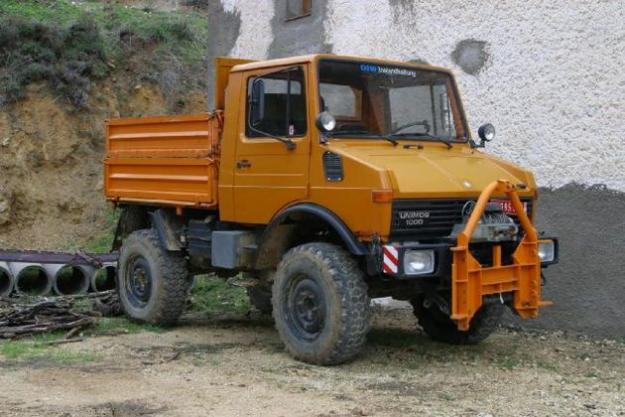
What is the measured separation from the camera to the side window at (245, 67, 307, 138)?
741 cm

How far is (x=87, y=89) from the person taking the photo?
52.7ft

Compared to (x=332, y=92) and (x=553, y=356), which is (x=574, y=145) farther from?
(x=332, y=92)

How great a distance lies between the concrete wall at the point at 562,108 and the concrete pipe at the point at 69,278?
525 centimetres

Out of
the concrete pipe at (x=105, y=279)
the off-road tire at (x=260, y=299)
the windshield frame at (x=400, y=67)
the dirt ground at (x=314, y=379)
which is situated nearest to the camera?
the dirt ground at (x=314, y=379)

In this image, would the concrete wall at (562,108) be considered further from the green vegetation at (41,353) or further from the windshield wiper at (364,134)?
the green vegetation at (41,353)

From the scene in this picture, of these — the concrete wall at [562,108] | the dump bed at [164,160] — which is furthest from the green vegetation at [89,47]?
the concrete wall at [562,108]

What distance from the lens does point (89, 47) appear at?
54.1 feet

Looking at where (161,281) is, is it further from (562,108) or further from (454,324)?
(562,108)

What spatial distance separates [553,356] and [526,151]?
2.28 metres

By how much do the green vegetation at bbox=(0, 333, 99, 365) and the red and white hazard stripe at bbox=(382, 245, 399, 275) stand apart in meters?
2.75

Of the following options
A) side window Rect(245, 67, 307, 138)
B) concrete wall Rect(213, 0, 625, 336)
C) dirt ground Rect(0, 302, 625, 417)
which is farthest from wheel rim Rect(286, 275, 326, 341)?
concrete wall Rect(213, 0, 625, 336)

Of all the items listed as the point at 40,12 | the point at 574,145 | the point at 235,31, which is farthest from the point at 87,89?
the point at 574,145

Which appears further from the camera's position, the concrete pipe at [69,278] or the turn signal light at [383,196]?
the concrete pipe at [69,278]

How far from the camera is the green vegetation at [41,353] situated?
745 cm
